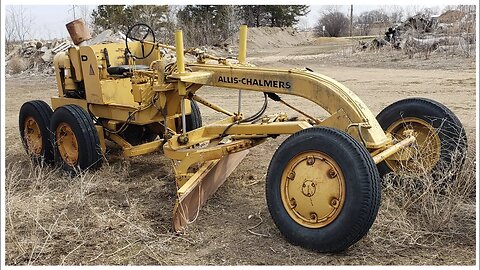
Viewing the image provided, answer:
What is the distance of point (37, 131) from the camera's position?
703 centimetres

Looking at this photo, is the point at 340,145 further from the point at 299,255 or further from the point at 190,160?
the point at 190,160

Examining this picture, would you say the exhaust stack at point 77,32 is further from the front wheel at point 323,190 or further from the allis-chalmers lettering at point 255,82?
the front wheel at point 323,190

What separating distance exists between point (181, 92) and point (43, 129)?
8.02ft

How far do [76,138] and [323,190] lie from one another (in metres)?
3.41

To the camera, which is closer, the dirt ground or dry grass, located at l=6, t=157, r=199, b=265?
the dirt ground

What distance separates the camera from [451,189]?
468 cm

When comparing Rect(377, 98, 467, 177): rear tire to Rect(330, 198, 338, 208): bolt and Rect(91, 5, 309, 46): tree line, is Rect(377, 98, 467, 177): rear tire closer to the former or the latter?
Rect(330, 198, 338, 208): bolt

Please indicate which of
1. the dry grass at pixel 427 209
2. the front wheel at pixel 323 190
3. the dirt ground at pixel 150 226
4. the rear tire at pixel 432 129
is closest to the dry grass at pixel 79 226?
the dirt ground at pixel 150 226

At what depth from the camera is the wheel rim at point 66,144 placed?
6.35 m

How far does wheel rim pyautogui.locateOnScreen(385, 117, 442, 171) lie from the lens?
4953mm

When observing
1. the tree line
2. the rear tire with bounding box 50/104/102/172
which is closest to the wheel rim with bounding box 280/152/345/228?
the rear tire with bounding box 50/104/102/172

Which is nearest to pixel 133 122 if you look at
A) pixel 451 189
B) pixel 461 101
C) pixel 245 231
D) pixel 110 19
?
pixel 245 231

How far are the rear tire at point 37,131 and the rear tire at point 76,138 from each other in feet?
0.90

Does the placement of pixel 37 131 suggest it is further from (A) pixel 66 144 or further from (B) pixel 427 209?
(B) pixel 427 209
